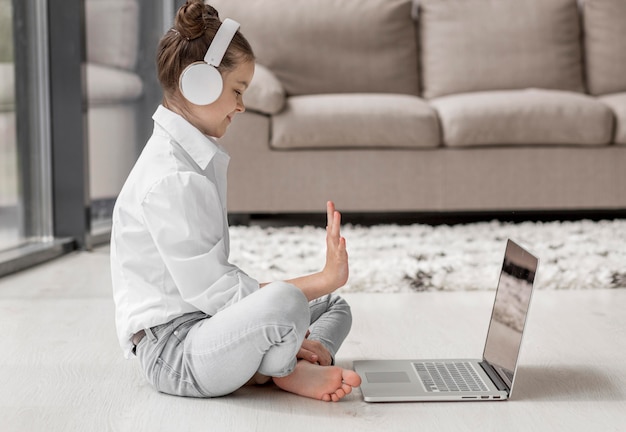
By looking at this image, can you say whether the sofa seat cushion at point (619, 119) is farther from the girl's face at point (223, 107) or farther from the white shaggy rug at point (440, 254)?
the girl's face at point (223, 107)

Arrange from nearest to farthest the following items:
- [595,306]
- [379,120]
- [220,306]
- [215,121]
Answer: [220,306] → [215,121] → [595,306] → [379,120]

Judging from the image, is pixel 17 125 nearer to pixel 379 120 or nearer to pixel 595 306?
pixel 379 120

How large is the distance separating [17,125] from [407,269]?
4.64 ft

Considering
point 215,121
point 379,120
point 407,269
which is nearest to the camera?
point 215,121

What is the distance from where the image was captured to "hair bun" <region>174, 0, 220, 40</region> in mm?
1356

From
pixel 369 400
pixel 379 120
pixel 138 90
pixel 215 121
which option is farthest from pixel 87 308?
pixel 138 90

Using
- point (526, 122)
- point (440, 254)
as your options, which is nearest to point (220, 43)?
point (440, 254)

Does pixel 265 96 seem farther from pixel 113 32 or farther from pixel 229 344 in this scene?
pixel 229 344

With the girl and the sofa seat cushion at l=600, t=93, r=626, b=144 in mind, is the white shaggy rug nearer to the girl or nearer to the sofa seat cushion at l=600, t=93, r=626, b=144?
the sofa seat cushion at l=600, t=93, r=626, b=144

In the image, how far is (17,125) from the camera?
9.30 ft

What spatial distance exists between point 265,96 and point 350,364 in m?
1.77

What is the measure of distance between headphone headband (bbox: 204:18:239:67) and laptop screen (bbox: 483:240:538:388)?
0.59 meters

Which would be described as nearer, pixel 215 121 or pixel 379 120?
pixel 215 121

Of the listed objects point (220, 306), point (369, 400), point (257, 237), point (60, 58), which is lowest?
point (257, 237)
